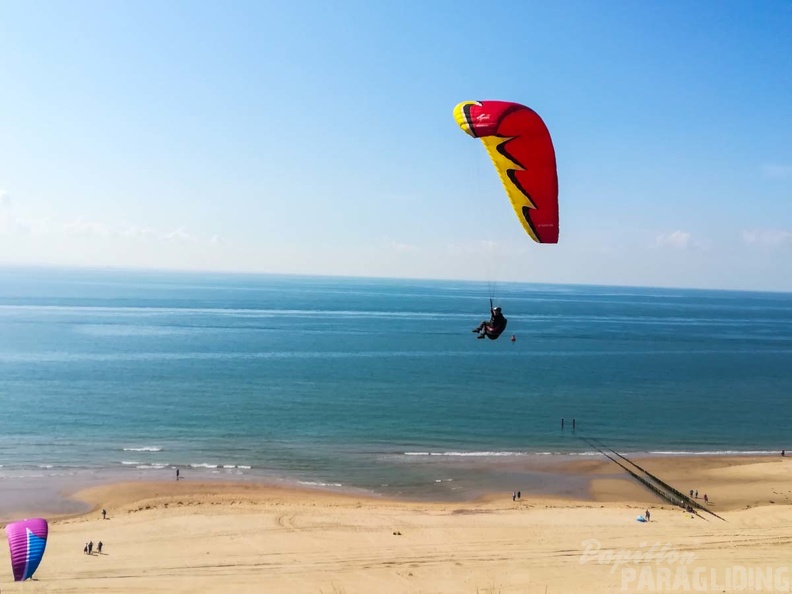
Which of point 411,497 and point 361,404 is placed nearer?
point 411,497

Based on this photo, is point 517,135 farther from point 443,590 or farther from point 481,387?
point 481,387

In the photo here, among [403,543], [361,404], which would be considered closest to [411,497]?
[403,543]

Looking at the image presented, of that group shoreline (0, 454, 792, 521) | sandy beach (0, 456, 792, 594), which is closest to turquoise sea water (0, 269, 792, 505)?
shoreline (0, 454, 792, 521)

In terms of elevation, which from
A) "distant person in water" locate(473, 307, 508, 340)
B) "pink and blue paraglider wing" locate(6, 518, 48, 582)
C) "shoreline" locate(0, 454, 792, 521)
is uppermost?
"distant person in water" locate(473, 307, 508, 340)

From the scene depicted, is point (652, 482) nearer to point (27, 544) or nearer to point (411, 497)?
point (411, 497)

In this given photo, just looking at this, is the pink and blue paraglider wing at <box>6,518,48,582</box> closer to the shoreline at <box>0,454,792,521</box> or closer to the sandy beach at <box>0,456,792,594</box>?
the sandy beach at <box>0,456,792,594</box>

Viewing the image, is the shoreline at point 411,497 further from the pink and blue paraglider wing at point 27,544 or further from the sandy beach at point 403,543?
the pink and blue paraglider wing at point 27,544
